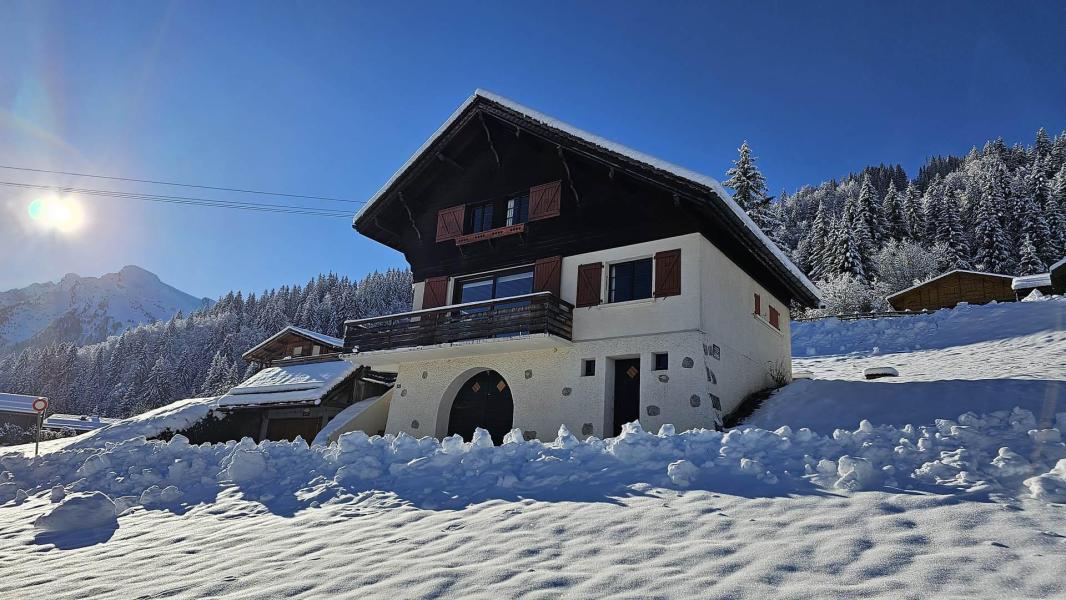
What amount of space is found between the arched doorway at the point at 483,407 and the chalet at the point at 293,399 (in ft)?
21.9

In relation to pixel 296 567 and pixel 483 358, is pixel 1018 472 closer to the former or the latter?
pixel 296 567

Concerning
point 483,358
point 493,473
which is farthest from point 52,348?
point 493,473

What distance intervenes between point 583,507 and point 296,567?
9.12 ft

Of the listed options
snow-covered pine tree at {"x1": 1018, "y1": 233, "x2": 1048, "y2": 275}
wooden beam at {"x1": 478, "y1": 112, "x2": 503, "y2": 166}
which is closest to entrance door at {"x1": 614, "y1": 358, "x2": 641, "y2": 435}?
wooden beam at {"x1": 478, "y1": 112, "x2": 503, "y2": 166}

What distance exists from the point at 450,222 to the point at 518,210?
2.50m

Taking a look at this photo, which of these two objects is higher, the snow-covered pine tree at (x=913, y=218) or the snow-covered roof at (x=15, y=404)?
the snow-covered pine tree at (x=913, y=218)

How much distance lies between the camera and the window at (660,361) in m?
15.9

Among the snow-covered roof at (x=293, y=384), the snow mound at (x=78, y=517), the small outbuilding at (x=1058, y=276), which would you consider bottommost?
the snow mound at (x=78, y=517)

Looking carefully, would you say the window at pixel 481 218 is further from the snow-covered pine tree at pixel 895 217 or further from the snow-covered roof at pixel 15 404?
the snow-covered pine tree at pixel 895 217

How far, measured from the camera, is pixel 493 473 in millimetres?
8445

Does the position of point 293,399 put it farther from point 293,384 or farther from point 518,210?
point 518,210

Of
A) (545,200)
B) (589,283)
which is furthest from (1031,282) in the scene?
(545,200)

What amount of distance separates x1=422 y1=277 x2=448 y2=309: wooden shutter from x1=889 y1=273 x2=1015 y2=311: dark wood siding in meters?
39.6

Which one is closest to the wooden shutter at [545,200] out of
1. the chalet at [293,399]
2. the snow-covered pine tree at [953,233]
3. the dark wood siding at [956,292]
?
the chalet at [293,399]
